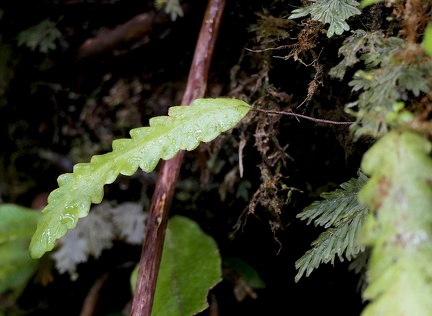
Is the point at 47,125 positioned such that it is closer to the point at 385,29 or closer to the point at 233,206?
the point at 233,206

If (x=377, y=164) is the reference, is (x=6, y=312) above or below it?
below

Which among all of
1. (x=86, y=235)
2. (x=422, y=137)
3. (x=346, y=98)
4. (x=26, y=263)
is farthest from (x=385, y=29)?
(x=26, y=263)

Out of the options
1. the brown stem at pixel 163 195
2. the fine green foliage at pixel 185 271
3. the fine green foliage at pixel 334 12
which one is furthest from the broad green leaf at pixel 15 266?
the fine green foliage at pixel 334 12

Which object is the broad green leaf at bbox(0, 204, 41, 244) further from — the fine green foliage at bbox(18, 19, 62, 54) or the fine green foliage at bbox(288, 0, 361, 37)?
the fine green foliage at bbox(288, 0, 361, 37)

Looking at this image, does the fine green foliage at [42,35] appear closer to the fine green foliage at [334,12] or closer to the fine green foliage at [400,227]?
the fine green foliage at [334,12]

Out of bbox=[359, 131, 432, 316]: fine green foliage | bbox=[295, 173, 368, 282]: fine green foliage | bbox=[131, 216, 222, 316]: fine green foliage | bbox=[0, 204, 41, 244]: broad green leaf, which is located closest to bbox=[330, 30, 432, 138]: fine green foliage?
bbox=[359, 131, 432, 316]: fine green foliage

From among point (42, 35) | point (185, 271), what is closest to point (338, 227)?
point (185, 271)

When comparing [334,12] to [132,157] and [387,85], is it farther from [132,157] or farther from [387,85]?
[132,157]

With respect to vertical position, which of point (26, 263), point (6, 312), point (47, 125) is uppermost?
point (47, 125)
